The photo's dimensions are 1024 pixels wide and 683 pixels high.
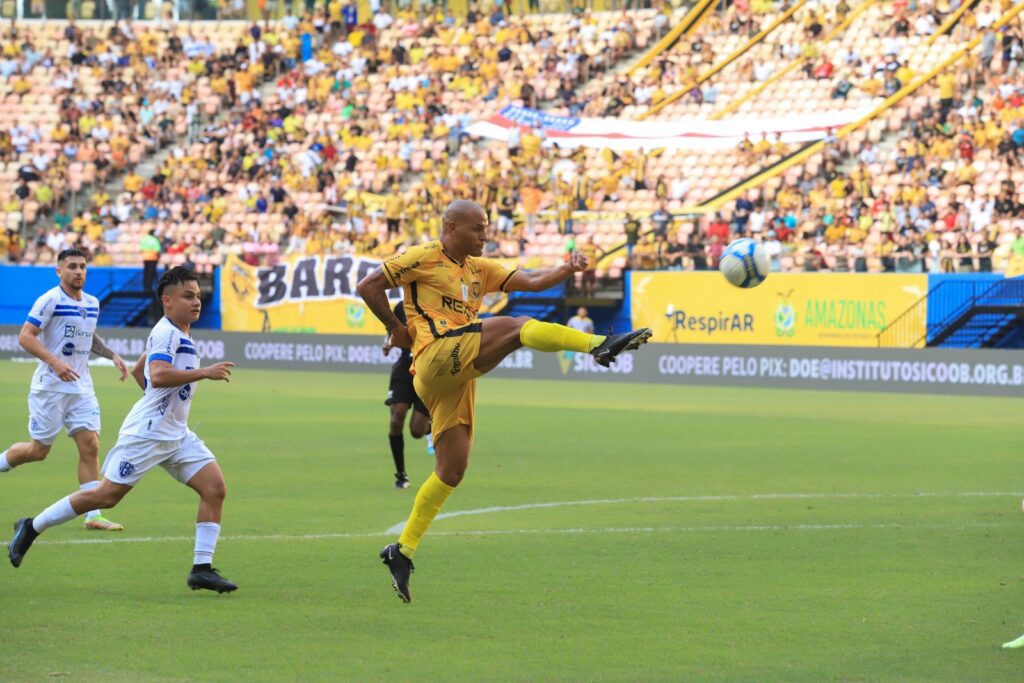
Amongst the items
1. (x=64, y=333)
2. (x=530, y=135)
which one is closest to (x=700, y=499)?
(x=64, y=333)

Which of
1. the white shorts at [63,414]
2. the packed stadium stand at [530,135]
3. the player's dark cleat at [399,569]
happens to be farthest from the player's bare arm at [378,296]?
the packed stadium stand at [530,135]

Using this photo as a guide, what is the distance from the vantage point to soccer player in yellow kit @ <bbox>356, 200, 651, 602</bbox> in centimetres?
938

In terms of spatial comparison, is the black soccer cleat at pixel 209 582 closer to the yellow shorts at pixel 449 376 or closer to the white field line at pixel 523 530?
the yellow shorts at pixel 449 376

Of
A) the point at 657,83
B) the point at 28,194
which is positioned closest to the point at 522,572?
the point at 657,83

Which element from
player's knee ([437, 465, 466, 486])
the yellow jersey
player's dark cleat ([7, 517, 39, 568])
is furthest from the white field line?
the yellow jersey

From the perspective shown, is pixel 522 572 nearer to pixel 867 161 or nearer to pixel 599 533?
pixel 599 533

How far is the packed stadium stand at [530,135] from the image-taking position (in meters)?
36.1

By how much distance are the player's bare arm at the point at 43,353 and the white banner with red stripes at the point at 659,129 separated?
29.3 m

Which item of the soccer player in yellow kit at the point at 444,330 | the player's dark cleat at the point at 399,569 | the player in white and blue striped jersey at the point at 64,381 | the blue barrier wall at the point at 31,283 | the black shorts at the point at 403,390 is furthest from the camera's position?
the blue barrier wall at the point at 31,283

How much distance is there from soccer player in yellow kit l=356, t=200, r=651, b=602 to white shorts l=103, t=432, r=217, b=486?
131cm

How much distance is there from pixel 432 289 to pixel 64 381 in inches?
163

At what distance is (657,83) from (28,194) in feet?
58.4

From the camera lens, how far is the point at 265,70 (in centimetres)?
5150

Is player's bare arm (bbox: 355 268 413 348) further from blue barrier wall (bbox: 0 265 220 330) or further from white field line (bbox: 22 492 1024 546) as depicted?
blue barrier wall (bbox: 0 265 220 330)
